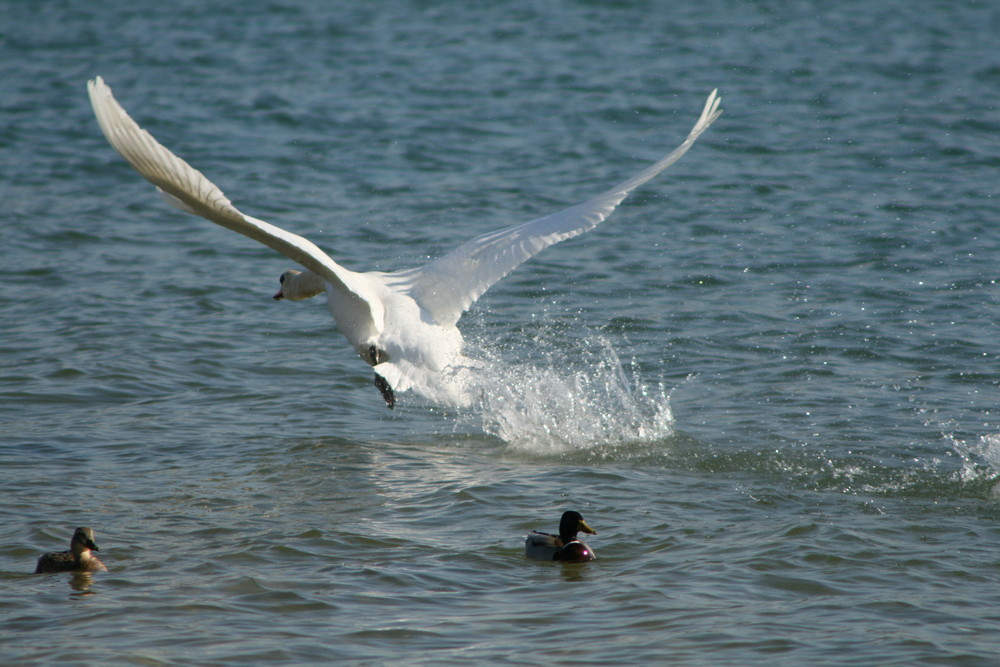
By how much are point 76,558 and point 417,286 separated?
2982mm

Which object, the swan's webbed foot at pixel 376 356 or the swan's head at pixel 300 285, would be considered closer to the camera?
the swan's webbed foot at pixel 376 356

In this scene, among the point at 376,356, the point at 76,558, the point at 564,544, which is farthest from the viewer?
the point at 376,356

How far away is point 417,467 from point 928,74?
49.8 ft

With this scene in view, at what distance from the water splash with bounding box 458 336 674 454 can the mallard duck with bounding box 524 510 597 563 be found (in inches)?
70.2

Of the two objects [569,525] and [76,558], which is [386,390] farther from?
[76,558]

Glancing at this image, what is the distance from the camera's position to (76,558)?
5.72 metres

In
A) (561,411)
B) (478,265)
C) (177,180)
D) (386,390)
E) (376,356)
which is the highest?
(177,180)

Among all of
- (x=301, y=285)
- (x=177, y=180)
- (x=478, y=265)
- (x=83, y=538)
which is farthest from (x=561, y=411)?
(x=83, y=538)

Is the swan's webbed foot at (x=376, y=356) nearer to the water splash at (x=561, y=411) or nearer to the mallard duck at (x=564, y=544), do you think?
the water splash at (x=561, y=411)

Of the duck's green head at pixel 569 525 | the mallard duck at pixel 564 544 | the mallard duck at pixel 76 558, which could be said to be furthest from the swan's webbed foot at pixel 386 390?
the mallard duck at pixel 76 558

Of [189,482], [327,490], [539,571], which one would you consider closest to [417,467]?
[327,490]

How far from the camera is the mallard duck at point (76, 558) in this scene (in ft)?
18.7

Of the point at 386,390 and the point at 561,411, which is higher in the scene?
the point at 386,390

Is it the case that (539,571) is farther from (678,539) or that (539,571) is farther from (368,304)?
(368,304)
